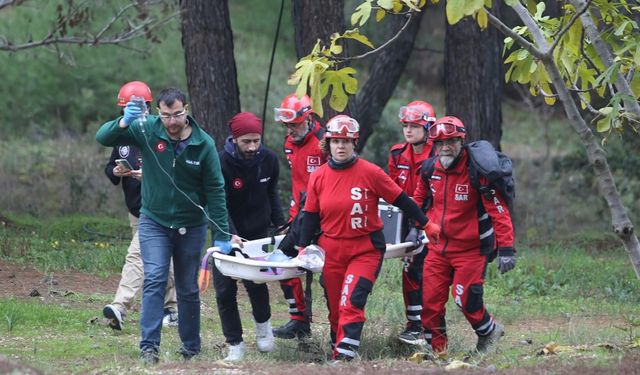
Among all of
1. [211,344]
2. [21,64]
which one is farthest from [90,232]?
[21,64]

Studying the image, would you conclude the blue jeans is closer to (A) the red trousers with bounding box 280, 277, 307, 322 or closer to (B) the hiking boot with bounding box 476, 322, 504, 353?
(A) the red trousers with bounding box 280, 277, 307, 322

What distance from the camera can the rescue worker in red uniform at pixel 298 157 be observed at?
984cm

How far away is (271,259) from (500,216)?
1.78 meters

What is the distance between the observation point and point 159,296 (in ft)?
27.2

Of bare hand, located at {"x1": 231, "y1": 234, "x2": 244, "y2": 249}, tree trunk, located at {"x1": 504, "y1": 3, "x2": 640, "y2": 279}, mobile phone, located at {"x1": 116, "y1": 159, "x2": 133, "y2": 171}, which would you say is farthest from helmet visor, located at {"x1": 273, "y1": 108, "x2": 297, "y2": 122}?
tree trunk, located at {"x1": 504, "y1": 3, "x2": 640, "y2": 279}

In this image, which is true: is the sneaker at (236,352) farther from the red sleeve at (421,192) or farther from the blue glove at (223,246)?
the red sleeve at (421,192)

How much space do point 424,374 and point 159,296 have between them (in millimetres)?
2161

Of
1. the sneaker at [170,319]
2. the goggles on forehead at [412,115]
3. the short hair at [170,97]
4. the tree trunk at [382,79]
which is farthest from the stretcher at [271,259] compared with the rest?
the tree trunk at [382,79]

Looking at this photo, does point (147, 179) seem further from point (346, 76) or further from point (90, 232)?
point (90, 232)

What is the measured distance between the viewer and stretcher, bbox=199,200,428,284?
812 centimetres

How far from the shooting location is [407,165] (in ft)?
31.9

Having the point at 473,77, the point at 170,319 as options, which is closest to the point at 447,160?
the point at 170,319

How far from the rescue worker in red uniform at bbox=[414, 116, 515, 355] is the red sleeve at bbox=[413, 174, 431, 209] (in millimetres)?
95

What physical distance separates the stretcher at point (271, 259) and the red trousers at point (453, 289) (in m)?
0.24
